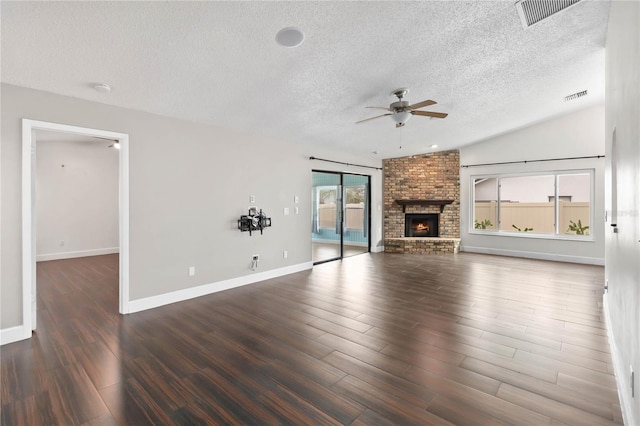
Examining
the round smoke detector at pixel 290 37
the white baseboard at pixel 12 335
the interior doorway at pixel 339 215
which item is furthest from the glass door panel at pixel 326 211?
the white baseboard at pixel 12 335

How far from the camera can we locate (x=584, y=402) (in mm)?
1941

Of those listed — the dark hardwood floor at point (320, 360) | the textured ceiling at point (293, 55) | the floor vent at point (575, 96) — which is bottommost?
the dark hardwood floor at point (320, 360)

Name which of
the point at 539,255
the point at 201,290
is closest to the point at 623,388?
the point at 201,290

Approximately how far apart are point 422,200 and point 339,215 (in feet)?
8.19

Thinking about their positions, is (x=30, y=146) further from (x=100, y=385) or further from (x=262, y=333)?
(x=262, y=333)

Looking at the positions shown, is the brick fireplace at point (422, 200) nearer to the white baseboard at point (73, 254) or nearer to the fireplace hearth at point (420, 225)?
the fireplace hearth at point (420, 225)

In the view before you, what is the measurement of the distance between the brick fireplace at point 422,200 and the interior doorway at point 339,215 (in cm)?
66

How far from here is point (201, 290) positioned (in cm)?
432

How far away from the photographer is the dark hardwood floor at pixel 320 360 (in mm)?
1877

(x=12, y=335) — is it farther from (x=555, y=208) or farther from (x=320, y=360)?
(x=555, y=208)

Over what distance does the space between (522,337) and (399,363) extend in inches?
56.1

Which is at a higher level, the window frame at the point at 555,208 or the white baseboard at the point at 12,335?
the window frame at the point at 555,208

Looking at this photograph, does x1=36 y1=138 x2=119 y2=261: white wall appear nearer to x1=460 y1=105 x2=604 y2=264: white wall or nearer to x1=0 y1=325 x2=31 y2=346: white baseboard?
x1=0 y1=325 x2=31 y2=346: white baseboard

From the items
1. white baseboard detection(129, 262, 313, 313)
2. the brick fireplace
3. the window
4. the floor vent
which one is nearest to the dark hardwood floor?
white baseboard detection(129, 262, 313, 313)
